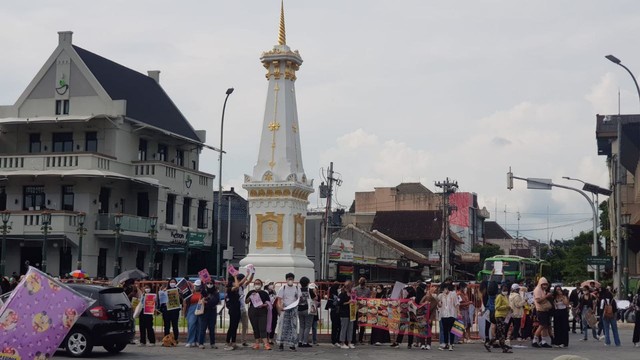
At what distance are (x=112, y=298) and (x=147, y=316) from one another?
10.3 ft

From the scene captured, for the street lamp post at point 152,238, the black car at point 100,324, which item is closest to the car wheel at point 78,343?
the black car at point 100,324

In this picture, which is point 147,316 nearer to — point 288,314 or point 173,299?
point 173,299

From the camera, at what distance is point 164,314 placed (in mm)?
22188

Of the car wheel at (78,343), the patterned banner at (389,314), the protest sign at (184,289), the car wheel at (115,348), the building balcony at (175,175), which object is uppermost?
the building balcony at (175,175)

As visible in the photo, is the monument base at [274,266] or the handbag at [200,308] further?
the monument base at [274,266]

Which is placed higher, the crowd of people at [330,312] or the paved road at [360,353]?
the crowd of people at [330,312]

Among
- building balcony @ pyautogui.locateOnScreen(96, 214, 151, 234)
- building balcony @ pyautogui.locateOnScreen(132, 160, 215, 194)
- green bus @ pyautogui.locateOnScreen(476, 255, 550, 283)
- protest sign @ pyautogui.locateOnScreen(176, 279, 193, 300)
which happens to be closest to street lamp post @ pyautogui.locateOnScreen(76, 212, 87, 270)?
building balcony @ pyautogui.locateOnScreen(96, 214, 151, 234)

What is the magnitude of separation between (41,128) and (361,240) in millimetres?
35776

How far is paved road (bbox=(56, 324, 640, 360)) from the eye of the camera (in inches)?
757

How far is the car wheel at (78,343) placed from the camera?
60.6 ft

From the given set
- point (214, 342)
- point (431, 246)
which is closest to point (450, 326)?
point (214, 342)

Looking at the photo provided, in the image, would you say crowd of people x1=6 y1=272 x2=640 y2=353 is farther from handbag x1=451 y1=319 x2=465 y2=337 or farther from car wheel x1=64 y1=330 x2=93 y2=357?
car wheel x1=64 y1=330 x2=93 y2=357

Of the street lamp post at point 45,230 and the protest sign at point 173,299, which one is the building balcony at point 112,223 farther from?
the protest sign at point 173,299

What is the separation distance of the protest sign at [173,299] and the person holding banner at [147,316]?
0.38 m
